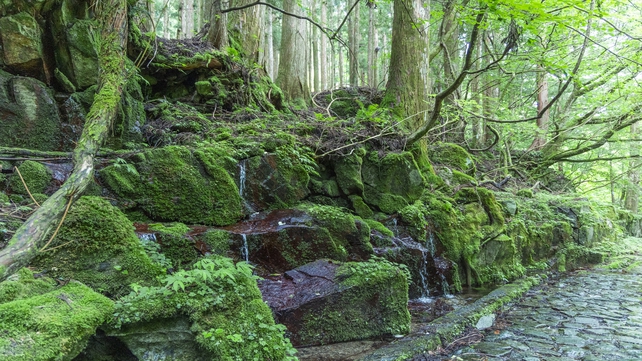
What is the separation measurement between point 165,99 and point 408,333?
261 inches

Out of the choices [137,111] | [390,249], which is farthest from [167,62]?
[390,249]

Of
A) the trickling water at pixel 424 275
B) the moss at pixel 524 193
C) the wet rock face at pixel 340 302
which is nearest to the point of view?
the wet rock face at pixel 340 302

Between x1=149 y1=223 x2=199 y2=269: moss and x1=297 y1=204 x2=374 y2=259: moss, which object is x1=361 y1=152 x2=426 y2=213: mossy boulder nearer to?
x1=297 y1=204 x2=374 y2=259: moss

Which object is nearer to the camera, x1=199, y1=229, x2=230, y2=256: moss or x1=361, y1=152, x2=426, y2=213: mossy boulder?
x1=199, y1=229, x2=230, y2=256: moss

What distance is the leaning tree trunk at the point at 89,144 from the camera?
2.56 metres

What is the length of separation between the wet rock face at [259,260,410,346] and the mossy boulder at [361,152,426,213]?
8.80 ft

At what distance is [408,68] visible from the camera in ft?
29.4

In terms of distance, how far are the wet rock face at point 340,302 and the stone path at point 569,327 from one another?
822 millimetres

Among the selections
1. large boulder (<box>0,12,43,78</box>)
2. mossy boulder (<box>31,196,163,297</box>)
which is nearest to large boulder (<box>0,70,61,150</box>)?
large boulder (<box>0,12,43,78</box>)

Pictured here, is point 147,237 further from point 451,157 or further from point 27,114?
point 451,157

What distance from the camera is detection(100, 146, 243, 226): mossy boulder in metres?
5.30

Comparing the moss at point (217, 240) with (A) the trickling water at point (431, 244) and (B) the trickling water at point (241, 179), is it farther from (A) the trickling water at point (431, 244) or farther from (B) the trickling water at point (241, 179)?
(A) the trickling water at point (431, 244)

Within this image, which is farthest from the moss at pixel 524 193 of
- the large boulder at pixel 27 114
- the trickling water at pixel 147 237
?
the large boulder at pixel 27 114

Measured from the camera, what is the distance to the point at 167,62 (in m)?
8.09
